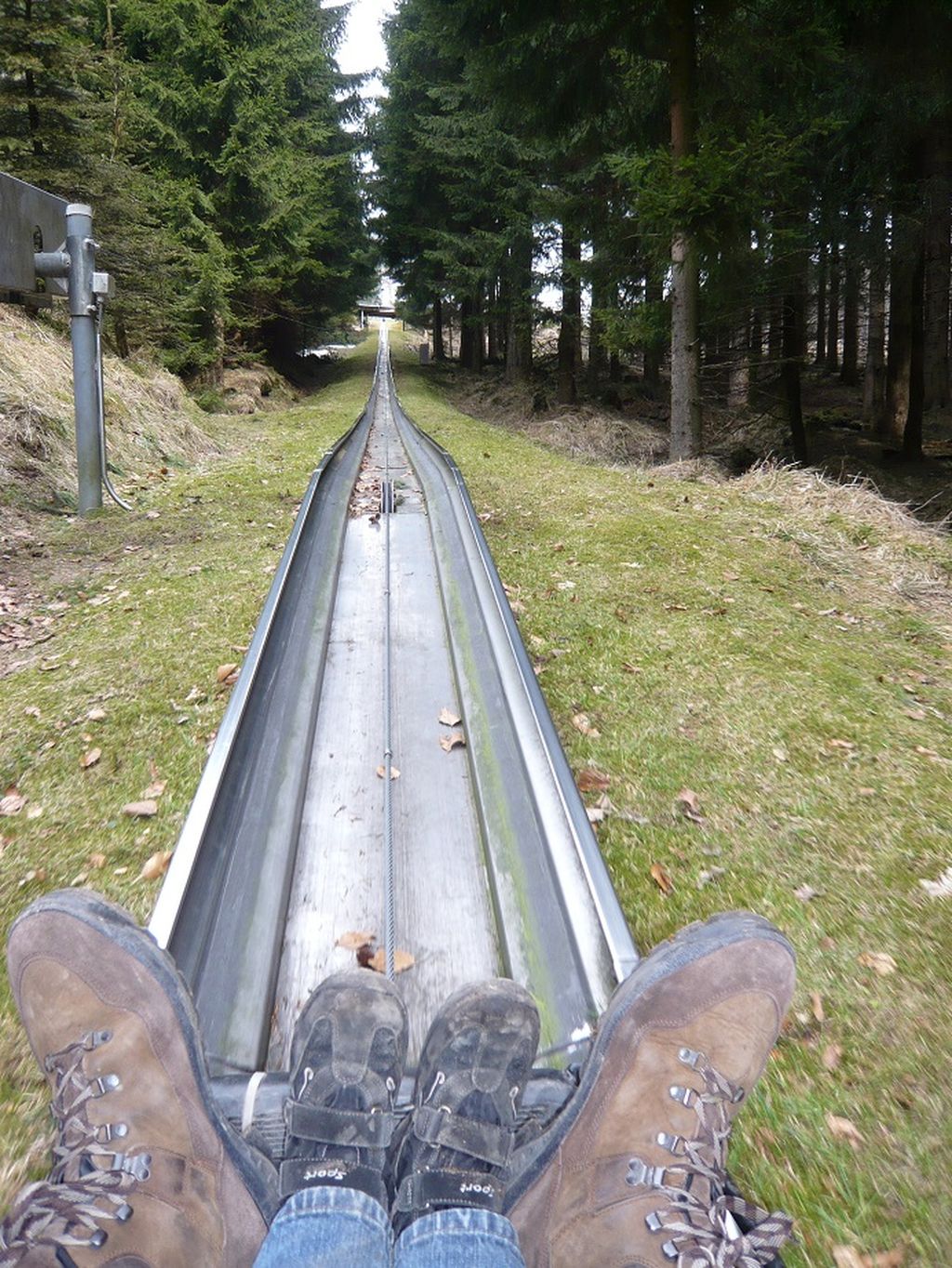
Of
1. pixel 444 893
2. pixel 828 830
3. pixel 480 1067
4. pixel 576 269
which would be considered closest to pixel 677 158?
pixel 576 269

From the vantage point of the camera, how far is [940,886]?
7.08ft

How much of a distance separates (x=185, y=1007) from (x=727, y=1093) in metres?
1.04

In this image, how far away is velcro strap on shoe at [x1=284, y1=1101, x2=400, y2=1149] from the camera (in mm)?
1327

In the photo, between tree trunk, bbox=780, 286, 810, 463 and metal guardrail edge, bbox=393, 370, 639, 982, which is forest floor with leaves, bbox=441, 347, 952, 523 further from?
metal guardrail edge, bbox=393, 370, 639, 982

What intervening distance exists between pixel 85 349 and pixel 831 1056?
639 cm

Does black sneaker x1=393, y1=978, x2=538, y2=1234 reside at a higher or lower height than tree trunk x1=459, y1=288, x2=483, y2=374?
lower

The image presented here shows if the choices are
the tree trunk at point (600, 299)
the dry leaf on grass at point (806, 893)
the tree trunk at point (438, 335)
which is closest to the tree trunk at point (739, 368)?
the tree trunk at point (600, 299)

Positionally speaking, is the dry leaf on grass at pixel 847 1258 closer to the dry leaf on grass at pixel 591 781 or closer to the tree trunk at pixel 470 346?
the dry leaf on grass at pixel 591 781

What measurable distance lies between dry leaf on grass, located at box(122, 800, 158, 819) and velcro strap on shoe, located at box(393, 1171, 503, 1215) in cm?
148

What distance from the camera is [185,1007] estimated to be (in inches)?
58.3

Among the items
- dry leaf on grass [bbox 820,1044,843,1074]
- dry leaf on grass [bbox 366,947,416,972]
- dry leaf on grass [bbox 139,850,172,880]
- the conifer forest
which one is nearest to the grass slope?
dry leaf on grass [bbox 820,1044,843,1074]

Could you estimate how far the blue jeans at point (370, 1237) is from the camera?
3.89 ft

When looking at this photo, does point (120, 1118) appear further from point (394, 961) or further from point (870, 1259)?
point (870, 1259)

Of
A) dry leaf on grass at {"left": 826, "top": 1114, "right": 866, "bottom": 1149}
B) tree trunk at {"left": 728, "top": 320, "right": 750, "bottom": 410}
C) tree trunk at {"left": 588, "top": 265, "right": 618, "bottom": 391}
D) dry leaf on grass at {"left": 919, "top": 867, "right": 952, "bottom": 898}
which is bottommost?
dry leaf on grass at {"left": 826, "top": 1114, "right": 866, "bottom": 1149}
